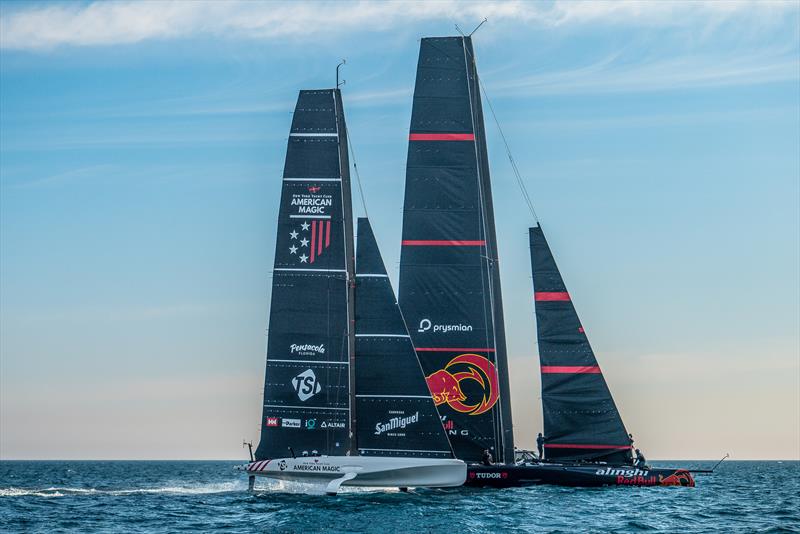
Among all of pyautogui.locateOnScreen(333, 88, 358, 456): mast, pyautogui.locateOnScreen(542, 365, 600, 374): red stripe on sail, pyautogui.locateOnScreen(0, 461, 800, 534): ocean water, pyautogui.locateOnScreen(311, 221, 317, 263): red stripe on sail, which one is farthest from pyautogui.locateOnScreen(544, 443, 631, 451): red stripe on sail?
pyautogui.locateOnScreen(311, 221, 317, 263): red stripe on sail

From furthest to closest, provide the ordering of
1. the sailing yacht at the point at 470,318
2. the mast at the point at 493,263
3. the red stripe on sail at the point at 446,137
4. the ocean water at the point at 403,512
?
the red stripe on sail at the point at 446,137 < the mast at the point at 493,263 < the sailing yacht at the point at 470,318 < the ocean water at the point at 403,512

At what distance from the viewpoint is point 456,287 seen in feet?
137

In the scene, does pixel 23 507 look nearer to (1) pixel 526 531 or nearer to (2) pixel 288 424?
(2) pixel 288 424

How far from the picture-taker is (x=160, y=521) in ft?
108

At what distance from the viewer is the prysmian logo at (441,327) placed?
137 ft

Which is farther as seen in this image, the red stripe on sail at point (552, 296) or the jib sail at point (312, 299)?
the red stripe on sail at point (552, 296)

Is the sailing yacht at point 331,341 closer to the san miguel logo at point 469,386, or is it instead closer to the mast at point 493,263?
the san miguel logo at point 469,386

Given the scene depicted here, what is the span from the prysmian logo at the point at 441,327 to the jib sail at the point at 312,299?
5156mm

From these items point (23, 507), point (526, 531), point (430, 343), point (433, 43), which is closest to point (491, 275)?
point (430, 343)

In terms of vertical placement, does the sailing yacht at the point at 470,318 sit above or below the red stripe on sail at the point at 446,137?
below

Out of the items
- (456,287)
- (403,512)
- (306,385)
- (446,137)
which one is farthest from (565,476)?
(446,137)

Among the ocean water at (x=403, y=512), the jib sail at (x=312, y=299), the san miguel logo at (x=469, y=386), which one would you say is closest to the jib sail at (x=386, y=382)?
the jib sail at (x=312, y=299)

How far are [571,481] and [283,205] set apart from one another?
13782mm

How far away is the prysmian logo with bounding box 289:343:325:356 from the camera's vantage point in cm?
3697
